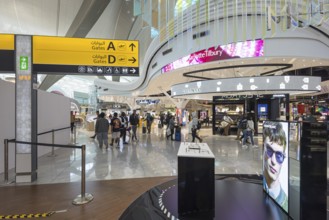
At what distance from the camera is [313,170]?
211 centimetres

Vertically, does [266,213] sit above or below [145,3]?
below

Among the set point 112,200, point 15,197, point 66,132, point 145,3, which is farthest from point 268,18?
point 66,132

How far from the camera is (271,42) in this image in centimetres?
702

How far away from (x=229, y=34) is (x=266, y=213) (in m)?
6.65

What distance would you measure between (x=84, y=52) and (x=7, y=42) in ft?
5.26

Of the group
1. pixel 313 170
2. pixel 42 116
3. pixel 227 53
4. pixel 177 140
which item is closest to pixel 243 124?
pixel 177 140

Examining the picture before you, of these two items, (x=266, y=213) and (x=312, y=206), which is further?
(x=266, y=213)

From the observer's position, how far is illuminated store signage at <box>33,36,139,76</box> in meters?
4.47

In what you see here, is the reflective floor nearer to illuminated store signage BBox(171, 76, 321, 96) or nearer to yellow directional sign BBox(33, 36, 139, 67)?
yellow directional sign BBox(33, 36, 139, 67)

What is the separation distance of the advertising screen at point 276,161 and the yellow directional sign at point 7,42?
5.44 metres

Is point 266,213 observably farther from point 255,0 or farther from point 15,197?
point 255,0

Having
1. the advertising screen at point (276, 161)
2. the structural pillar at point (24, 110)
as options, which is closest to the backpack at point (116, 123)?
the structural pillar at point (24, 110)

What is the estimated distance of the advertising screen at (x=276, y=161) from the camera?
8.18 feet

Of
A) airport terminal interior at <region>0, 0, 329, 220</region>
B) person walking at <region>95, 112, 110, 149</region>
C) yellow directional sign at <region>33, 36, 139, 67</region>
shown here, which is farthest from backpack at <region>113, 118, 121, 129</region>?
yellow directional sign at <region>33, 36, 139, 67</region>
